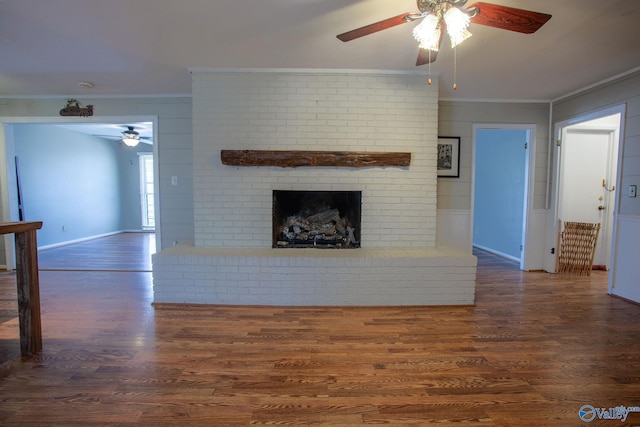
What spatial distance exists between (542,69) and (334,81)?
2146 millimetres

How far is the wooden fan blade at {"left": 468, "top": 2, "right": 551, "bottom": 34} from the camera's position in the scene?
1647 millimetres

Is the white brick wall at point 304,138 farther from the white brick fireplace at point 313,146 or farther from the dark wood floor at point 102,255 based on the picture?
the dark wood floor at point 102,255

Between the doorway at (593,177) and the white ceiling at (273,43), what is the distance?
1.19 meters

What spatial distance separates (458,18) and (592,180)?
4284 mm

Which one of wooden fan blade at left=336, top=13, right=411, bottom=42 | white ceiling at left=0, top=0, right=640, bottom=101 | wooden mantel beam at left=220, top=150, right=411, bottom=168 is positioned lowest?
wooden mantel beam at left=220, top=150, right=411, bottom=168

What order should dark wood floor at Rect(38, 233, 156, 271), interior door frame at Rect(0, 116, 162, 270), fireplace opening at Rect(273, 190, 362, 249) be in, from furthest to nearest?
dark wood floor at Rect(38, 233, 156, 271)
interior door frame at Rect(0, 116, 162, 270)
fireplace opening at Rect(273, 190, 362, 249)

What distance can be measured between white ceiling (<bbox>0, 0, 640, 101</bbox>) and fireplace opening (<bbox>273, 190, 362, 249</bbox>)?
139cm

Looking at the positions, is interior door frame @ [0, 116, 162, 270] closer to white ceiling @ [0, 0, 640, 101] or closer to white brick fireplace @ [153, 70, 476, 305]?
white ceiling @ [0, 0, 640, 101]

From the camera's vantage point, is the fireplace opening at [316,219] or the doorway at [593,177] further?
the doorway at [593,177]

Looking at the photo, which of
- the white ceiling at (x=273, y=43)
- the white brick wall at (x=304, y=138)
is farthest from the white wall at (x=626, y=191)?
the white brick wall at (x=304, y=138)

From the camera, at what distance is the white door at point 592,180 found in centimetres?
431

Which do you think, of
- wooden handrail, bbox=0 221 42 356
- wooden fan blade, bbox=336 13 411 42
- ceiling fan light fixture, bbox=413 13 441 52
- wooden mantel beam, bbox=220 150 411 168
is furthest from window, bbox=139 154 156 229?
ceiling fan light fixture, bbox=413 13 441 52

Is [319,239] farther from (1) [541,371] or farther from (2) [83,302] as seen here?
(2) [83,302]

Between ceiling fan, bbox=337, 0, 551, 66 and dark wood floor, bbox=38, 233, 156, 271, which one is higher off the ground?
ceiling fan, bbox=337, 0, 551, 66
